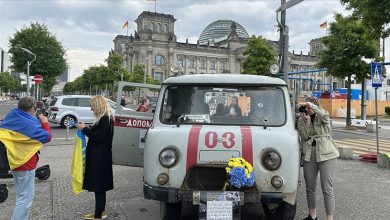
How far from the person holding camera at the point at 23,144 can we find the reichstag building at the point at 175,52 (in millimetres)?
108839

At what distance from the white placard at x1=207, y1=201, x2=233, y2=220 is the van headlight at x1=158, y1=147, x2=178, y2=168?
0.66 meters

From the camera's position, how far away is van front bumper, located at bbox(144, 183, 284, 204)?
4473 millimetres

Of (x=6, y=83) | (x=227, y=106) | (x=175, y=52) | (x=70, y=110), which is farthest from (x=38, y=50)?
(x=175, y=52)

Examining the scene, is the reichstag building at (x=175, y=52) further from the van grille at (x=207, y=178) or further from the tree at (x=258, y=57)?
the van grille at (x=207, y=178)

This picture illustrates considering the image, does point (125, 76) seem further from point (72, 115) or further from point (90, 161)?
point (90, 161)

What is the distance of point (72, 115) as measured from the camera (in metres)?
21.5

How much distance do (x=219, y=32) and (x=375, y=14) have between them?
14566 cm

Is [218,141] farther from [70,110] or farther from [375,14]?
[70,110]

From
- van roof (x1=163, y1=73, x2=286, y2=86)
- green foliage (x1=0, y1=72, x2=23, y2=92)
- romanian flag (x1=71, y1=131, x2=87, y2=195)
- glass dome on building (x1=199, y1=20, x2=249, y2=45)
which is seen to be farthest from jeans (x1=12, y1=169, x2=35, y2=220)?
glass dome on building (x1=199, y1=20, x2=249, y2=45)

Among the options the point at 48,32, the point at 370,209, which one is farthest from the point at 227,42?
the point at 370,209

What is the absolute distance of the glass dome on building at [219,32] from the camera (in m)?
153

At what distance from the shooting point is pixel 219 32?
6107 inches

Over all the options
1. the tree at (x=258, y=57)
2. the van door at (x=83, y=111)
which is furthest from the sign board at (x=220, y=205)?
the tree at (x=258, y=57)

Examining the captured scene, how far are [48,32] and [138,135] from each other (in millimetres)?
37714
